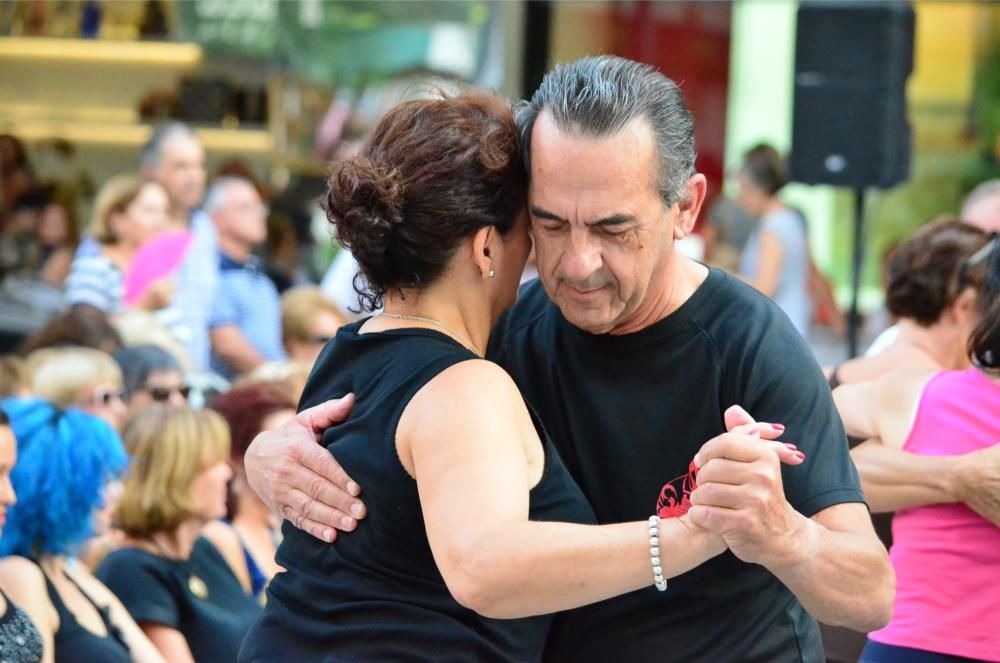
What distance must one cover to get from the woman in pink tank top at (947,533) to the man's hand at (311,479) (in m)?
1.42

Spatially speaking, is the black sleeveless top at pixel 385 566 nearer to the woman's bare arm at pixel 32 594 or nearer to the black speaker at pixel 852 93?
the woman's bare arm at pixel 32 594

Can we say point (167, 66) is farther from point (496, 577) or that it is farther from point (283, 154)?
point (496, 577)

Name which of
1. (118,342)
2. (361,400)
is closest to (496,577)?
(361,400)

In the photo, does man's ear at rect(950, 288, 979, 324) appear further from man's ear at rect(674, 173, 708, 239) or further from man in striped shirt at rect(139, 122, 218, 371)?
man in striped shirt at rect(139, 122, 218, 371)

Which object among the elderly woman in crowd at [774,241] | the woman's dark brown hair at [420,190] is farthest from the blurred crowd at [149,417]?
the elderly woman in crowd at [774,241]

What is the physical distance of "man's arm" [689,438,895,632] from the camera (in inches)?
81.0

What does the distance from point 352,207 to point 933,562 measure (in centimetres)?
159

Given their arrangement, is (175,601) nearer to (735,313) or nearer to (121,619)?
(121,619)

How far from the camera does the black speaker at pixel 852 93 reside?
7227 millimetres

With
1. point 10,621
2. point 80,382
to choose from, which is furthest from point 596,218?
point 80,382

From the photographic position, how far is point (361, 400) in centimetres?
224

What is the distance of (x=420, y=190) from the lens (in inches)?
86.5

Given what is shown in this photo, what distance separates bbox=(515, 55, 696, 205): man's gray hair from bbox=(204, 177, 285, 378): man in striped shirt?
462cm

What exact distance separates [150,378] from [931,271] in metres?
2.83
